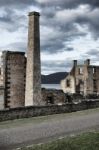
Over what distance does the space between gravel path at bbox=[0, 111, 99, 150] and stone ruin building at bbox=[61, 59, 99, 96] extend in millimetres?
38618

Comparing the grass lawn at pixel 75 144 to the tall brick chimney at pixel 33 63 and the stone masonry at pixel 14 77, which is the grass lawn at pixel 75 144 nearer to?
the tall brick chimney at pixel 33 63

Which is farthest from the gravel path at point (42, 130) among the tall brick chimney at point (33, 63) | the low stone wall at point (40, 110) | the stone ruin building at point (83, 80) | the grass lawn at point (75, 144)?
the stone ruin building at point (83, 80)

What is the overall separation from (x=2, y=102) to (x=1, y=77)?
117 inches

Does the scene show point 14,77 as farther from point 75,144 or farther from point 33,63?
point 75,144

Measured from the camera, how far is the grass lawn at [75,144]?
64.2ft

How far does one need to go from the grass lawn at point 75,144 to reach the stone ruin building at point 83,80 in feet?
149

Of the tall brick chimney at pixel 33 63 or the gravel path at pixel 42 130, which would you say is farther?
the tall brick chimney at pixel 33 63

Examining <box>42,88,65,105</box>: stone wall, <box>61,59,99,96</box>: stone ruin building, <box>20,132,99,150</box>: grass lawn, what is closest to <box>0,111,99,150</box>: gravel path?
<box>20,132,99,150</box>: grass lawn

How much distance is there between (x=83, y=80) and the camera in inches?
2717

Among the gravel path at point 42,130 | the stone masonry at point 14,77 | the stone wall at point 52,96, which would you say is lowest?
the gravel path at point 42,130

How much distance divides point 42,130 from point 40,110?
850 centimetres

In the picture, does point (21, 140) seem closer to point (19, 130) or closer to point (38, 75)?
point (19, 130)

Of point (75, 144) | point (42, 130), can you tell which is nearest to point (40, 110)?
point (42, 130)

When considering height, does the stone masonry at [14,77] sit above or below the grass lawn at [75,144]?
above
